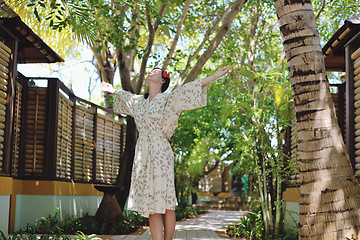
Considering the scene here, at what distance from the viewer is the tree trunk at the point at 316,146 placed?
3.03 meters

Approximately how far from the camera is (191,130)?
13.4m

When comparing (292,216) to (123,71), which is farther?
(123,71)

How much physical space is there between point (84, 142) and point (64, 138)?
1133mm

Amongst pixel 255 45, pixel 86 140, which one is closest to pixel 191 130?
pixel 255 45

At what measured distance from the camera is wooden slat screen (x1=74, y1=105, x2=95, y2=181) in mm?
9453

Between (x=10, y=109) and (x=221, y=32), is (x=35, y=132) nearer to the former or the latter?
(x=10, y=109)

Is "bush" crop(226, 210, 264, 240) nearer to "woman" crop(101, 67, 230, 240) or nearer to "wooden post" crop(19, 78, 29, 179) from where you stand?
"woman" crop(101, 67, 230, 240)

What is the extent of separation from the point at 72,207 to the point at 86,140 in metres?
1.61

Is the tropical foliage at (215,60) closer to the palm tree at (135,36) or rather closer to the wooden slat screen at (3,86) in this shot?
the palm tree at (135,36)

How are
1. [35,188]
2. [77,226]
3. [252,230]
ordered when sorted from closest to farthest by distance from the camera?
[252,230], [77,226], [35,188]

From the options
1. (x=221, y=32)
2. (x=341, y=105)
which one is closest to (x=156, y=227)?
(x=341, y=105)

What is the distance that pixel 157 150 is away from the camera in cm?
437

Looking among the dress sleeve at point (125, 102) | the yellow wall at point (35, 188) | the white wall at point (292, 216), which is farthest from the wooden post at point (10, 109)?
the white wall at point (292, 216)

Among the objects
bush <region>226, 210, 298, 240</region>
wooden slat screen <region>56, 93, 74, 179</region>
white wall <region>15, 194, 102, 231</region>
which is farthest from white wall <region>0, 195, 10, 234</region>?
bush <region>226, 210, 298, 240</region>
